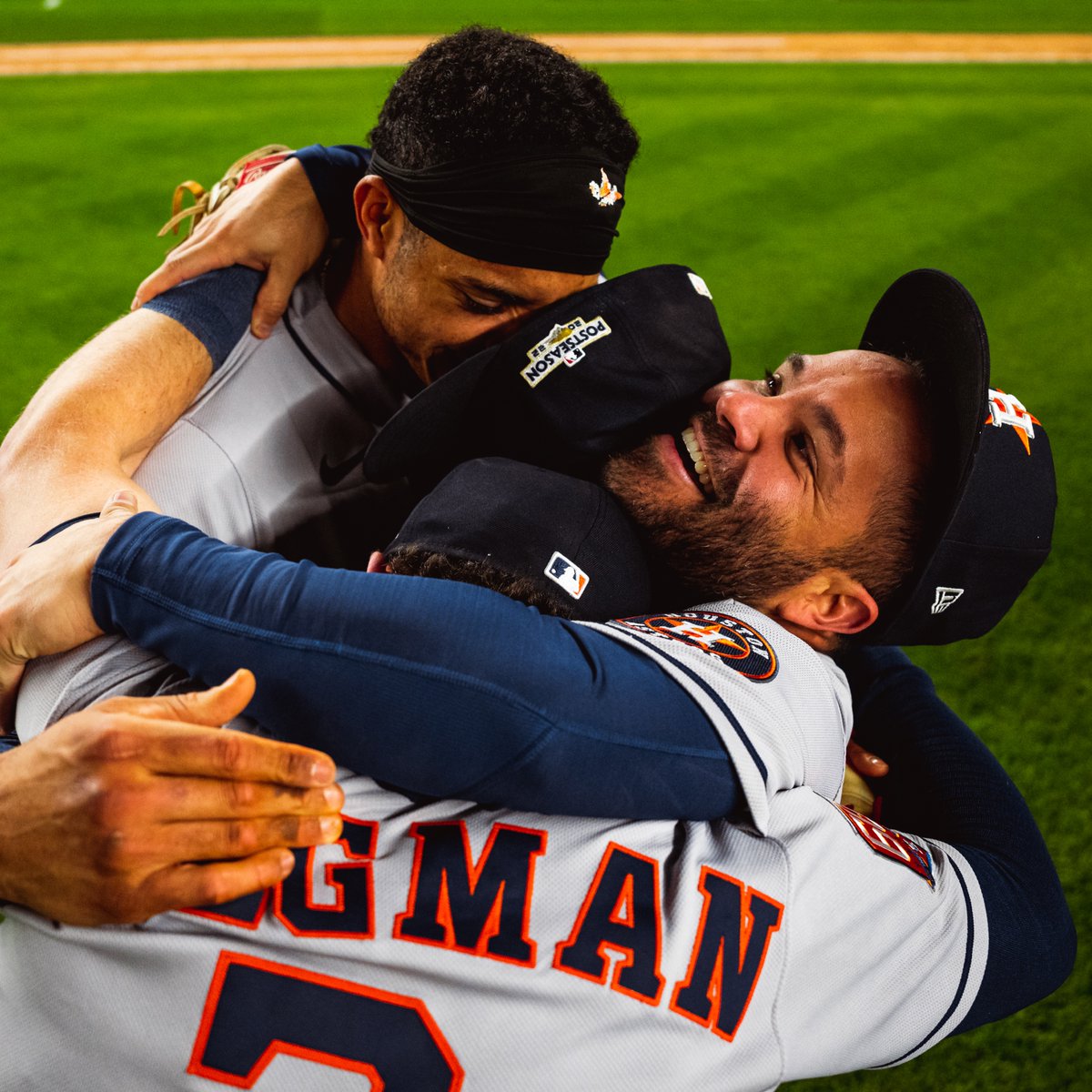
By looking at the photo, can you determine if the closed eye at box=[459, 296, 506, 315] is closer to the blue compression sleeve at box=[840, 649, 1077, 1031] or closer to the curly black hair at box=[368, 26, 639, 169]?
the curly black hair at box=[368, 26, 639, 169]

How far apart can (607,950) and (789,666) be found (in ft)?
1.64

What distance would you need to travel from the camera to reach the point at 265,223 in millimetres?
2184

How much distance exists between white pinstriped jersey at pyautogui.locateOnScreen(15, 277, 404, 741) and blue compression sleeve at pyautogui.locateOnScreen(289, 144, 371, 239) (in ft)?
0.48

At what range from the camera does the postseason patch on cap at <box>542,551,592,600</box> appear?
150 centimetres

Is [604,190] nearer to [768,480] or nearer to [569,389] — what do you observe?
[569,389]

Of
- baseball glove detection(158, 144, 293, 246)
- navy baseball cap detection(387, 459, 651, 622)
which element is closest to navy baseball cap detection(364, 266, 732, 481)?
navy baseball cap detection(387, 459, 651, 622)

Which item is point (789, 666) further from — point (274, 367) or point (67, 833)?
point (274, 367)

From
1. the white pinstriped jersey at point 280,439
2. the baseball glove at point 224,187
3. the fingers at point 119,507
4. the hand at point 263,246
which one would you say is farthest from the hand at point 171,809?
the baseball glove at point 224,187

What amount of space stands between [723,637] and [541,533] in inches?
12.1

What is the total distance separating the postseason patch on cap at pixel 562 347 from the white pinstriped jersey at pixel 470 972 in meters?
0.83

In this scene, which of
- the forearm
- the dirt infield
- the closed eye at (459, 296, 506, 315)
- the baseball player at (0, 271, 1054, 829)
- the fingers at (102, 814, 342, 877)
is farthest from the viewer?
the dirt infield

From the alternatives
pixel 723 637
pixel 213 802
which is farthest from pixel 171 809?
pixel 723 637

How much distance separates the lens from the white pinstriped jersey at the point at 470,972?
117 centimetres

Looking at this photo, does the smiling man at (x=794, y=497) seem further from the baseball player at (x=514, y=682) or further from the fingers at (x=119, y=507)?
the fingers at (x=119, y=507)
